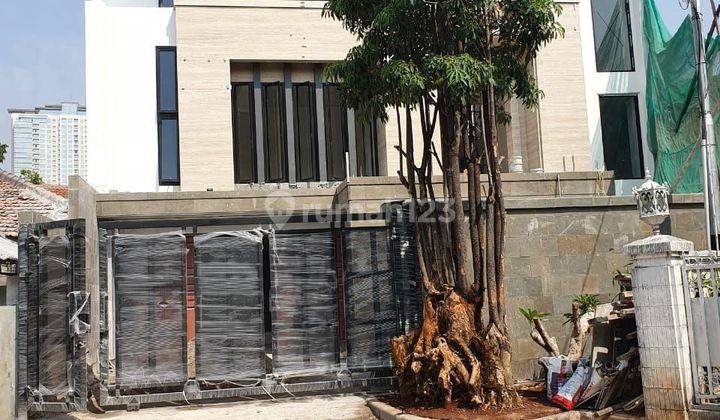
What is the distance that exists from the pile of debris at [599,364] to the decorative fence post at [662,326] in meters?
0.34

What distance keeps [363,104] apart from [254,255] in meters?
2.37

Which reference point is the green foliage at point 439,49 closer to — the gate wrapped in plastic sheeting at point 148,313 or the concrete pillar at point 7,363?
the gate wrapped in plastic sheeting at point 148,313

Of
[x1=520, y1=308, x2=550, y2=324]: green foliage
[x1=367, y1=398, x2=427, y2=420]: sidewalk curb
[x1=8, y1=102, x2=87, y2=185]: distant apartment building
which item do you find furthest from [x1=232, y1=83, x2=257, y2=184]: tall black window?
[x1=8, y1=102, x2=87, y2=185]: distant apartment building

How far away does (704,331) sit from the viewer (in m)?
6.95

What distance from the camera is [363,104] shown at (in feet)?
28.7

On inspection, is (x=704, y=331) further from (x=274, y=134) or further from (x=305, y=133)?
(x=274, y=134)

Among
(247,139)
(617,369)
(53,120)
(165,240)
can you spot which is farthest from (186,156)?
(53,120)

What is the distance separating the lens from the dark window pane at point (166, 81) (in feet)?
54.0

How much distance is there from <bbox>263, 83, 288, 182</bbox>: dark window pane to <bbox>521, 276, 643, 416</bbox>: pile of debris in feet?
32.2

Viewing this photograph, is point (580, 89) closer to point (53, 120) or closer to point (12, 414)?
point (12, 414)

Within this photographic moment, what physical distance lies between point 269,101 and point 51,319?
10.2 m

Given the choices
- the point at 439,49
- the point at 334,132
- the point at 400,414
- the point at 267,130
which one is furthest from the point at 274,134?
the point at 400,414

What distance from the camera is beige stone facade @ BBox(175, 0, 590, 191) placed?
52.0 ft

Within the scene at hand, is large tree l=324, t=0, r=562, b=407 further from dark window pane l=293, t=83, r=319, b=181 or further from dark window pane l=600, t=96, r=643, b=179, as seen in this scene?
dark window pane l=600, t=96, r=643, b=179
